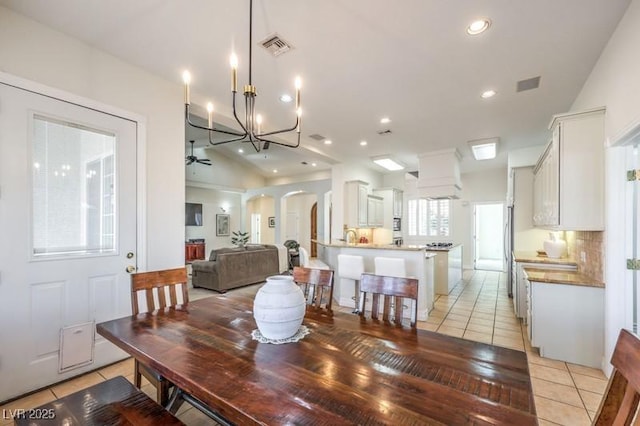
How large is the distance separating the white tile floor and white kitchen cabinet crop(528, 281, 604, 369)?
0.11 meters

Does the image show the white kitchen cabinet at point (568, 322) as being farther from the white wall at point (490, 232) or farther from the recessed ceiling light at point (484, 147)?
the white wall at point (490, 232)

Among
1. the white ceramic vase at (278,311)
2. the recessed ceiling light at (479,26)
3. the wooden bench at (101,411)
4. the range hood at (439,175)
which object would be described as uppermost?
the recessed ceiling light at (479,26)

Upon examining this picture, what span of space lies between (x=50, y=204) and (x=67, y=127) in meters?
0.68

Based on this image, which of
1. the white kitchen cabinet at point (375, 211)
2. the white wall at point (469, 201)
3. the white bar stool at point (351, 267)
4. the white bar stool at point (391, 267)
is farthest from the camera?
the white wall at point (469, 201)

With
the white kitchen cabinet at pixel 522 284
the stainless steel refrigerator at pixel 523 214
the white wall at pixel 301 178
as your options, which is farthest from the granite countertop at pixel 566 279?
the white wall at pixel 301 178

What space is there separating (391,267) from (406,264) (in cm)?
40

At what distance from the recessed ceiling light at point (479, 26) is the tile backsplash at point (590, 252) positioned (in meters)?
2.15

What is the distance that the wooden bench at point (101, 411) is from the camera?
1241 mm

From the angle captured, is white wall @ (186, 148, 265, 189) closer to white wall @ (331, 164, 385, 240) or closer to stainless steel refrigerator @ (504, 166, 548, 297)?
white wall @ (331, 164, 385, 240)

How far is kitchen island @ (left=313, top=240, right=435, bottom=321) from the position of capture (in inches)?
162

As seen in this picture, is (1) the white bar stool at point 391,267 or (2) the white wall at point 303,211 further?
(2) the white wall at point 303,211

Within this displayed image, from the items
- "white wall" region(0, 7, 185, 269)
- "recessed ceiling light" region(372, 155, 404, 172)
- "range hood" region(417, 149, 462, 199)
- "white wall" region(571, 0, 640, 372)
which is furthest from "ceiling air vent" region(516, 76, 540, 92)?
"white wall" region(0, 7, 185, 269)

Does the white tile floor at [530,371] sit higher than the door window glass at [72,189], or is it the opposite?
the door window glass at [72,189]

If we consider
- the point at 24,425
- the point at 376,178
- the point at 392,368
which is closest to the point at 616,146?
the point at 392,368
